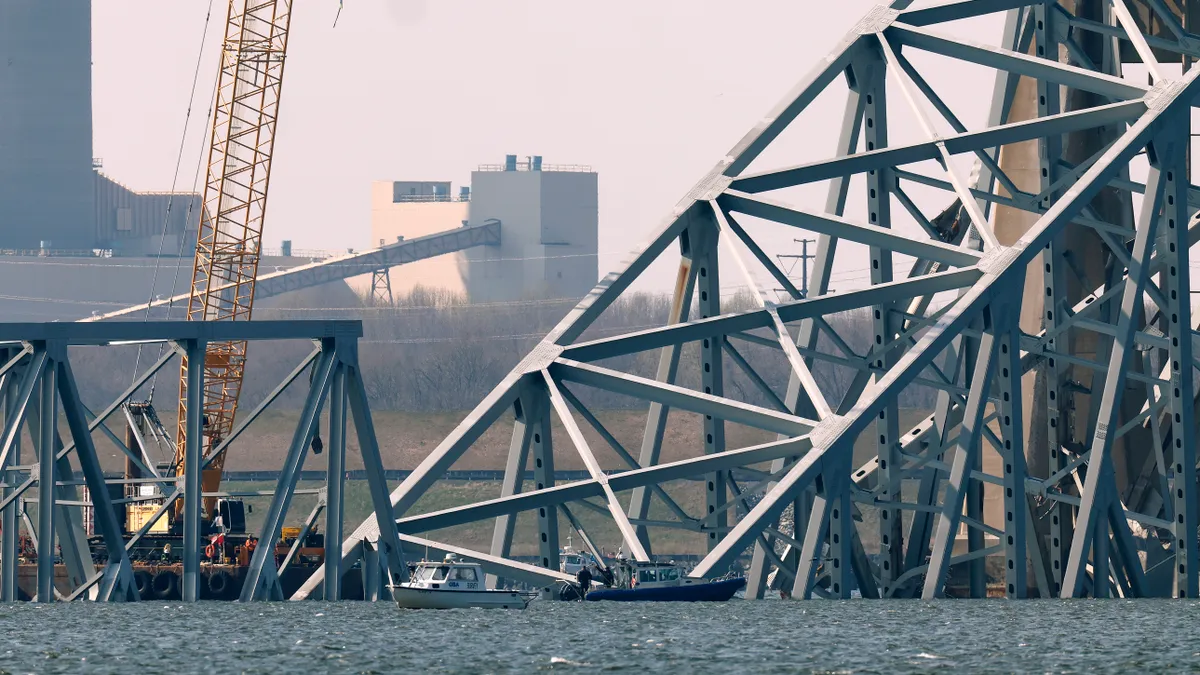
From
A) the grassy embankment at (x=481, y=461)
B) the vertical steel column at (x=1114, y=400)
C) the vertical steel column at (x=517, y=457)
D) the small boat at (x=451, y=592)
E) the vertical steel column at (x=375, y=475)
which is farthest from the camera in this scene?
the grassy embankment at (x=481, y=461)

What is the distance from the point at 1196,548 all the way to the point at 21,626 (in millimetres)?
28810

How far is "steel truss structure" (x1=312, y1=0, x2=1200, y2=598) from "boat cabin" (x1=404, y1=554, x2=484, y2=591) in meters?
2.90

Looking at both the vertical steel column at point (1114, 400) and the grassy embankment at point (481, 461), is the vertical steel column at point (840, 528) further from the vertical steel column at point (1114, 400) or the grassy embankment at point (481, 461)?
the grassy embankment at point (481, 461)

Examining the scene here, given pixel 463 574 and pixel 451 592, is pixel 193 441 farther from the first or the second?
pixel 463 574

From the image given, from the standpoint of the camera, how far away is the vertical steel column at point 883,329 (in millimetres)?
60281

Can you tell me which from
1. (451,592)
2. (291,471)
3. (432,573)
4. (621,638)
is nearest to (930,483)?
(451,592)

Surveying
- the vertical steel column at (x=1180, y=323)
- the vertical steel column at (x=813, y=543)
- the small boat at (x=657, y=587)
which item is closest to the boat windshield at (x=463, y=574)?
the small boat at (x=657, y=587)

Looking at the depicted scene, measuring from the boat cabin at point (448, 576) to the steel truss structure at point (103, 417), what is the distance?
1.64m

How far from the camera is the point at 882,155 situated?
199ft

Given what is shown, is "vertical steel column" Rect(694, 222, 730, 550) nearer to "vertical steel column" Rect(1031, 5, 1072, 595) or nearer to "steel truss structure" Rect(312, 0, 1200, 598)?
"steel truss structure" Rect(312, 0, 1200, 598)

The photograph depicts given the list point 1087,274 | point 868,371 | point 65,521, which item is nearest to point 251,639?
point 65,521

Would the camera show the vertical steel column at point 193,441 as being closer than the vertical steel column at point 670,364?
Yes

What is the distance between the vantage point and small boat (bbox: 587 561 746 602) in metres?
60.7

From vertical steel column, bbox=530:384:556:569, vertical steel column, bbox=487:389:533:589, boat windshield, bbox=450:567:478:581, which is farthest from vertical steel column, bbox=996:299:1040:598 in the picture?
boat windshield, bbox=450:567:478:581
